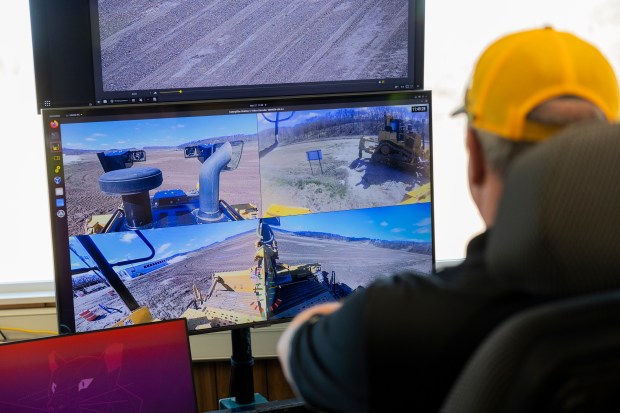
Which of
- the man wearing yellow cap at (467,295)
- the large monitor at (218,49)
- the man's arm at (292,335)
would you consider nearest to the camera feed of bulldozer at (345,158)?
the large monitor at (218,49)

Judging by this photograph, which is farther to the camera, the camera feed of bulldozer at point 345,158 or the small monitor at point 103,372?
the camera feed of bulldozer at point 345,158

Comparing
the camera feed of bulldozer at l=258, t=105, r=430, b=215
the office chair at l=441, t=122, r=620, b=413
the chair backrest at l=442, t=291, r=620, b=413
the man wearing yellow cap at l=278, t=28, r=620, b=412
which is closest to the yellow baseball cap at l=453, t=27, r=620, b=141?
the man wearing yellow cap at l=278, t=28, r=620, b=412

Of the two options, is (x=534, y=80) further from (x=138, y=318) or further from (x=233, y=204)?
(x=138, y=318)

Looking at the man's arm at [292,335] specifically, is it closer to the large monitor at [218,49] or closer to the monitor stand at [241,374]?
the monitor stand at [241,374]

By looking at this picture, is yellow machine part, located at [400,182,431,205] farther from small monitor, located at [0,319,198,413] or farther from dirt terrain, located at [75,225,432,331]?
small monitor, located at [0,319,198,413]

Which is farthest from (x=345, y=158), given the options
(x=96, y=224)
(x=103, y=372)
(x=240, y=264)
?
(x=103, y=372)

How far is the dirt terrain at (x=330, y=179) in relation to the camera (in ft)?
6.82

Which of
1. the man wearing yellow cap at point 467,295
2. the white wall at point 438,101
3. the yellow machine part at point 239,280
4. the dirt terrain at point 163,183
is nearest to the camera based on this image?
the man wearing yellow cap at point 467,295

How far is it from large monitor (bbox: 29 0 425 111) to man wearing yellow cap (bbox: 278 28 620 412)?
111 cm

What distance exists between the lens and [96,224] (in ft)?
6.44

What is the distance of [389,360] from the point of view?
3.26 feet

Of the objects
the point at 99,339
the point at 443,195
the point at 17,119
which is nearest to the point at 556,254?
the point at 99,339

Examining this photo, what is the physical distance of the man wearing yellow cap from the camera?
3.19 feet

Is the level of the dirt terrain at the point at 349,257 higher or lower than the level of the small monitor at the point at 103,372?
higher
